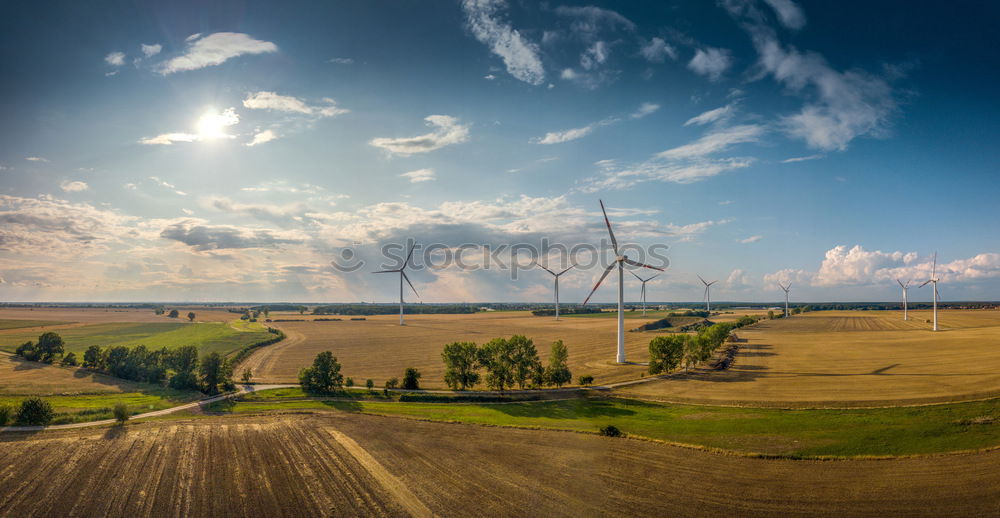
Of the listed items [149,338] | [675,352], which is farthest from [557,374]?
[149,338]

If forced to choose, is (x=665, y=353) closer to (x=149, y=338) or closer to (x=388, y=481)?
(x=388, y=481)

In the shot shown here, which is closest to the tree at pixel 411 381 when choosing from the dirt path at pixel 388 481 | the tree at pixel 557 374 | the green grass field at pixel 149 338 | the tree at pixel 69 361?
the tree at pixel 557 374

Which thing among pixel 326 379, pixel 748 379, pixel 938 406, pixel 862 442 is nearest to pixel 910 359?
pixel 748 379

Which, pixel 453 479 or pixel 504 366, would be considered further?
pixel 504 366

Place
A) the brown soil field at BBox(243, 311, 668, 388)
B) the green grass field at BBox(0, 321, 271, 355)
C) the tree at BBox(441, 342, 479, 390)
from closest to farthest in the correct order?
the tree at BBox(441, 342, 479, 390) < the brown soil field at BBox(243, 311, 668, 388) < the green grass field at BBox(0, 321, 271, 355)

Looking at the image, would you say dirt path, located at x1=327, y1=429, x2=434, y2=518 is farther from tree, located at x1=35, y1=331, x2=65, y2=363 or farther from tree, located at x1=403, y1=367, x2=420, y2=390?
tree, located at x1=35, y1=331, x2=65, y2=363

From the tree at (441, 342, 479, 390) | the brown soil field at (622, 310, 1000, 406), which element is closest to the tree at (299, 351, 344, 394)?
the tree at (441, 342, 479, 390)
